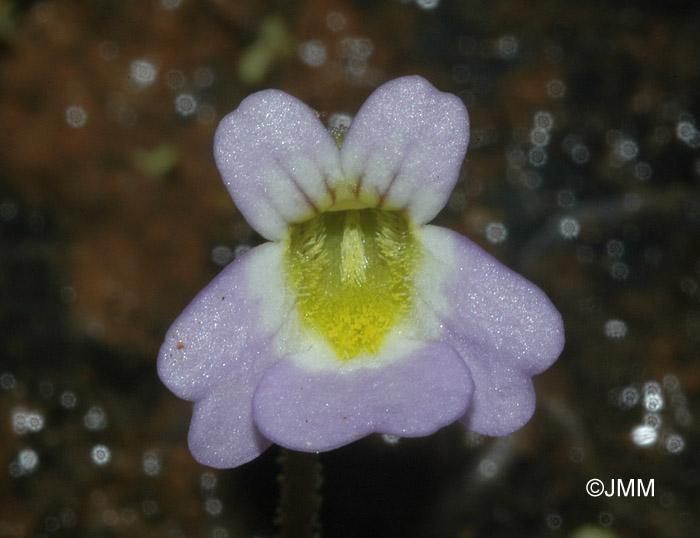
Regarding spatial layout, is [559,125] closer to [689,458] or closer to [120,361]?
[689,458]

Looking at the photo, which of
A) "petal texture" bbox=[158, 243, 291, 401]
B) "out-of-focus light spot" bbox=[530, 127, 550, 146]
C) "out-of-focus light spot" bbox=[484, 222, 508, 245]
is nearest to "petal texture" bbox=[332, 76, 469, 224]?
"petal texture" bbox=[158, 243, 291, 401]

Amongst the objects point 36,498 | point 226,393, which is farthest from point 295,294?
Result: point 36,498

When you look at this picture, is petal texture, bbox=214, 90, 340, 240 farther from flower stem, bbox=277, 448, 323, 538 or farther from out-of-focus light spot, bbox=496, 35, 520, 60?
out-of-focus light spot, bbox=496, 35, 520, 60

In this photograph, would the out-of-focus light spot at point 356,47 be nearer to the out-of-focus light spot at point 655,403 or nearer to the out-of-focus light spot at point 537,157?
the out-of-focus light spot at point 537,157

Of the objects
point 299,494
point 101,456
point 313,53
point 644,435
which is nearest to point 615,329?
point 644,435

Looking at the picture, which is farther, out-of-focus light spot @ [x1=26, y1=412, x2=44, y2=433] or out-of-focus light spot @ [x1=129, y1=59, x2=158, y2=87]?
out-of-focus light spot @ [x1=129, y1=59, x2=158, y2=87]

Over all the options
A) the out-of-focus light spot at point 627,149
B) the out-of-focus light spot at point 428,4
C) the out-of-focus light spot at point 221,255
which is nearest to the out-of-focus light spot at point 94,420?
the out-of-focus light spot at point 221,255

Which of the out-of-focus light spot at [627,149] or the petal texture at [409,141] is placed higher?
the petal texture at [409,141]
